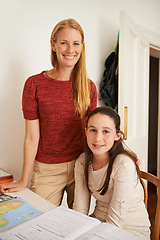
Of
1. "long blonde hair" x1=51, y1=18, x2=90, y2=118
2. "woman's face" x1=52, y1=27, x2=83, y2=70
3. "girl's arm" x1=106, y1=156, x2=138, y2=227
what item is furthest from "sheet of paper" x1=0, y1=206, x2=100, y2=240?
"woman's face" x1=52, y1=27, x2=83, y2=70

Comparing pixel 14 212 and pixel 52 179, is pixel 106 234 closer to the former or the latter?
pixel 14 212

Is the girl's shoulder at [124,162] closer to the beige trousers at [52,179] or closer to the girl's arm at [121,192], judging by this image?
the girl's arm at [121,192]

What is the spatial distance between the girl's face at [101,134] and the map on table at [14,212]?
417 mm

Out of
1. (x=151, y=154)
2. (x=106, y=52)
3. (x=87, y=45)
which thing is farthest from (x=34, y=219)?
(x=151, y=154)

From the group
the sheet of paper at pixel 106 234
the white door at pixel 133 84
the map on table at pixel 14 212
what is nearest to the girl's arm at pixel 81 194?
the map on table at pixel 14 212

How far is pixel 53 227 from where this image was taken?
0.73 m

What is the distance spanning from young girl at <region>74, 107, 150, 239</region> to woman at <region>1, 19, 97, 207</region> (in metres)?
0.14

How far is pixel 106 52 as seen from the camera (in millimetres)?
2078

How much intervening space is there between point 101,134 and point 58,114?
0.29 meters

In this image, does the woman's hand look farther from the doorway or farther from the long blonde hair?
the doorway

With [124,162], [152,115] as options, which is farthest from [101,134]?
[152,115]

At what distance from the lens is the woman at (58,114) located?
1.19 m

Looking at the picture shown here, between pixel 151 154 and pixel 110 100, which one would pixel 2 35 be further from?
pixel 151 154

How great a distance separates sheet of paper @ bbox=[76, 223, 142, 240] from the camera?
2.23 ft
